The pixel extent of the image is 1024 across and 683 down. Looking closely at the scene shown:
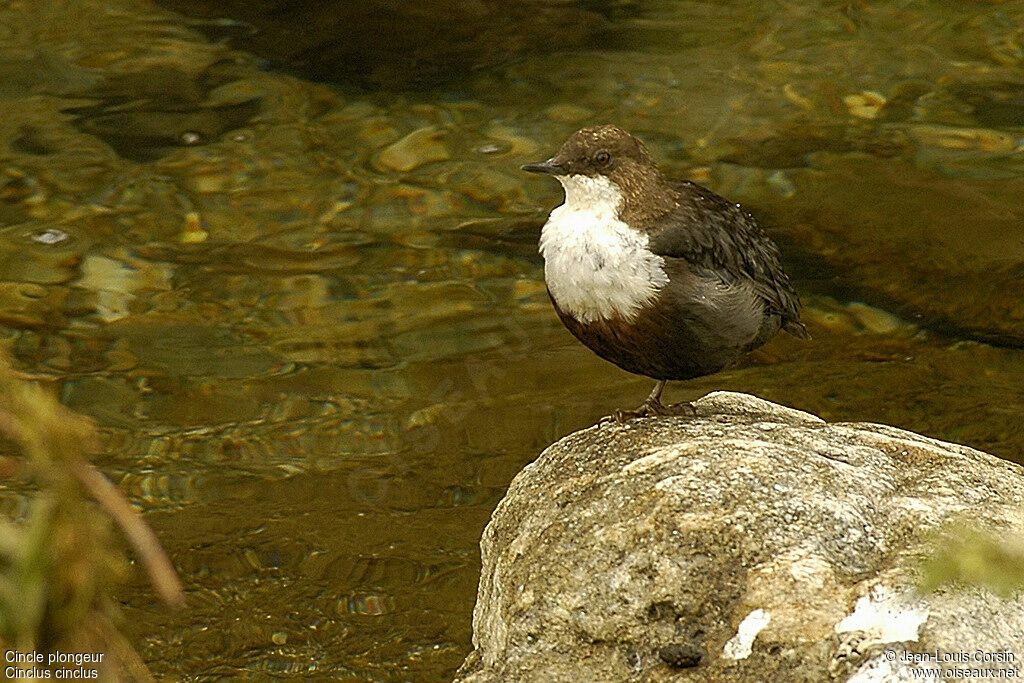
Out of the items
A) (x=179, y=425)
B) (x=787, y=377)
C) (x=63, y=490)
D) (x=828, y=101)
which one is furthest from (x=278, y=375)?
(x=63, y=490)

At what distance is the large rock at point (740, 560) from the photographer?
2.34m

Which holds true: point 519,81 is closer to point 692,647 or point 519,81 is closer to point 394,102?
point 394,102

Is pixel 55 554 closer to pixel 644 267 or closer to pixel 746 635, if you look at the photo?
pixel 746 635

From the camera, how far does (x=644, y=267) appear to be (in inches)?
130

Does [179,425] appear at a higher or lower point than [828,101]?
lower

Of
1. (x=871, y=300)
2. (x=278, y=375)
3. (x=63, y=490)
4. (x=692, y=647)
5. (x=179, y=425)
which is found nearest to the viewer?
(x=63, y=490)

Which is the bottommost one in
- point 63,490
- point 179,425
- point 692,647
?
point 179,425

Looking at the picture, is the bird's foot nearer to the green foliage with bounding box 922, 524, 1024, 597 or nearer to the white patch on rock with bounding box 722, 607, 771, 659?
the white patch on rock with bounding box 722, 607, 771, 659

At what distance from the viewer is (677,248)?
3.33 meters

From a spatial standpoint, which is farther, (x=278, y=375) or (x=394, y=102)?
(x=394, y=102)

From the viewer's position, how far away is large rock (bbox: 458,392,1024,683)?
7.67 ft

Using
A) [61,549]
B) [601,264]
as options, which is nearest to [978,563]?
[61,549]

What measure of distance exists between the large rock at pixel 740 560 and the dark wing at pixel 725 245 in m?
0.49

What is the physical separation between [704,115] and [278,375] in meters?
3.30
